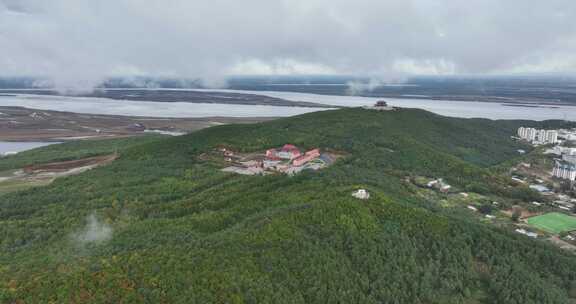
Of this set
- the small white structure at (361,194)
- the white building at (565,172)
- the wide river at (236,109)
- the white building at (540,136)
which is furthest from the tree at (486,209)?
the wide river at (236,109)

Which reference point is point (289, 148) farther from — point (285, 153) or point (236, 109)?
point (236, 109)

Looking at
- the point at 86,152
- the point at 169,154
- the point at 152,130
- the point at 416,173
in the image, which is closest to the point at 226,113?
the point at 152,130

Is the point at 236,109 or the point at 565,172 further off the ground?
the point at 236,109

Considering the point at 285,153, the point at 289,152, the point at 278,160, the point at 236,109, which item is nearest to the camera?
the point at 278,160

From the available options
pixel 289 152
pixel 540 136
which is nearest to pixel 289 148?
pixel 289 152

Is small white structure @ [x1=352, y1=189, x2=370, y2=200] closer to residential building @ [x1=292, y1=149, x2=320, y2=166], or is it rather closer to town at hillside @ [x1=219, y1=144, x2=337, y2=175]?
town at hillside @ [x1=219, y1=144, x2=337, y2=175]
